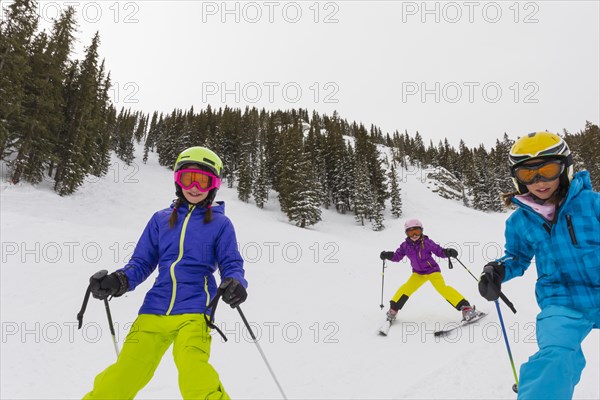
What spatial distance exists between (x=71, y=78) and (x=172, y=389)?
3119 centimetres

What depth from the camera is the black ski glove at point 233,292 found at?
8.37 feet

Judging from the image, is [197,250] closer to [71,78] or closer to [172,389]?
[172,389]

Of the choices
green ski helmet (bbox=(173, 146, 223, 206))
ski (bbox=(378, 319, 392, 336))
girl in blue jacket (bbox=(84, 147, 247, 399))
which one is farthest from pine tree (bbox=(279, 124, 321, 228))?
girl in blue jacket (bbox=(84, 147, 247, 399))

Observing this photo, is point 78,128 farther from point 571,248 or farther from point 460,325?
point 571,248

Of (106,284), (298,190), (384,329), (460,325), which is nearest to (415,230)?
(460,325)

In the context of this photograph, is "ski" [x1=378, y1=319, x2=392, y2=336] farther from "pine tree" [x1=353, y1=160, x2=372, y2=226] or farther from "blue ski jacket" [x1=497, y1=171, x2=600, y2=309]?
"pine tree" [x1=353, y1=160, x2=372, y2=226]

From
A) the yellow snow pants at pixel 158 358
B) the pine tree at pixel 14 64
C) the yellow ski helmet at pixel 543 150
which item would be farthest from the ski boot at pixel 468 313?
the pine tree at pixel 14 64

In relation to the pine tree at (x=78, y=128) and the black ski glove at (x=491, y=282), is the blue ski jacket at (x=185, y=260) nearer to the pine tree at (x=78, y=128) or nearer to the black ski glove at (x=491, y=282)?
the black ski glove at (x=491, y=282)

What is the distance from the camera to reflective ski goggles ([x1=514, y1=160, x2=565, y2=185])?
106 inches

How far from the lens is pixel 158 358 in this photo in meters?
2.64

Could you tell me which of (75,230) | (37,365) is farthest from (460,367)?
(75,230)

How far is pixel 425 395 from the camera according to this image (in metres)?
3.87

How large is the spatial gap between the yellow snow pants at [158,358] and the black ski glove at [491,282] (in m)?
2.26

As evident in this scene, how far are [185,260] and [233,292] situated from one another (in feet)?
2.12
